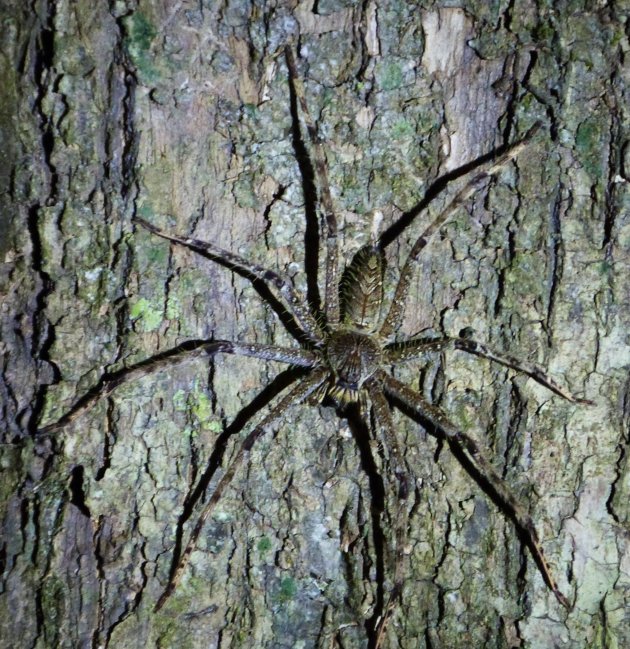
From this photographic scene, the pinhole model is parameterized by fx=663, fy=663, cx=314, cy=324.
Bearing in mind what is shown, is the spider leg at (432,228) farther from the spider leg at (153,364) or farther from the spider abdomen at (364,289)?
the spider leg at (153,364)

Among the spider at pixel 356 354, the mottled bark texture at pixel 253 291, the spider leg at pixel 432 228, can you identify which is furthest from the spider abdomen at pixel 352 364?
the mottled bark texture at pixel 253 291

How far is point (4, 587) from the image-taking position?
3.05m

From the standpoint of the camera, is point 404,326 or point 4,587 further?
point 404,326

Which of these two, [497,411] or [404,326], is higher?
[404,326]

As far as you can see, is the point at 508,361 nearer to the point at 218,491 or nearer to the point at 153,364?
the point at 218,491

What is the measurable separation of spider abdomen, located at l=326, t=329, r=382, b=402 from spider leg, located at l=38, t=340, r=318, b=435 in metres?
0.39

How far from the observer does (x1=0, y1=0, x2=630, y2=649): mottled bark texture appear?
2.96m

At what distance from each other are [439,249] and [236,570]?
5.83 ft

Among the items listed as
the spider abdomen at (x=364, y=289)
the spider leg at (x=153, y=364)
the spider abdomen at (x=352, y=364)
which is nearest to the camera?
the spider leg at (x=153, y=364)

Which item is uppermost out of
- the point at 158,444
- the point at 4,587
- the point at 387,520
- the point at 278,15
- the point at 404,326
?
the point at 278,15

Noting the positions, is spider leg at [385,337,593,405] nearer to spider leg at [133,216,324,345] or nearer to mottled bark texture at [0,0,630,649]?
mottled bark texture at [0,0,630,649]

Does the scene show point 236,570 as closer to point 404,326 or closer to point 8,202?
point 404,326

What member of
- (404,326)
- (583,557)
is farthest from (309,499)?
(583,557)

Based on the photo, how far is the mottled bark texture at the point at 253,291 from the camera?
9.71 feet
